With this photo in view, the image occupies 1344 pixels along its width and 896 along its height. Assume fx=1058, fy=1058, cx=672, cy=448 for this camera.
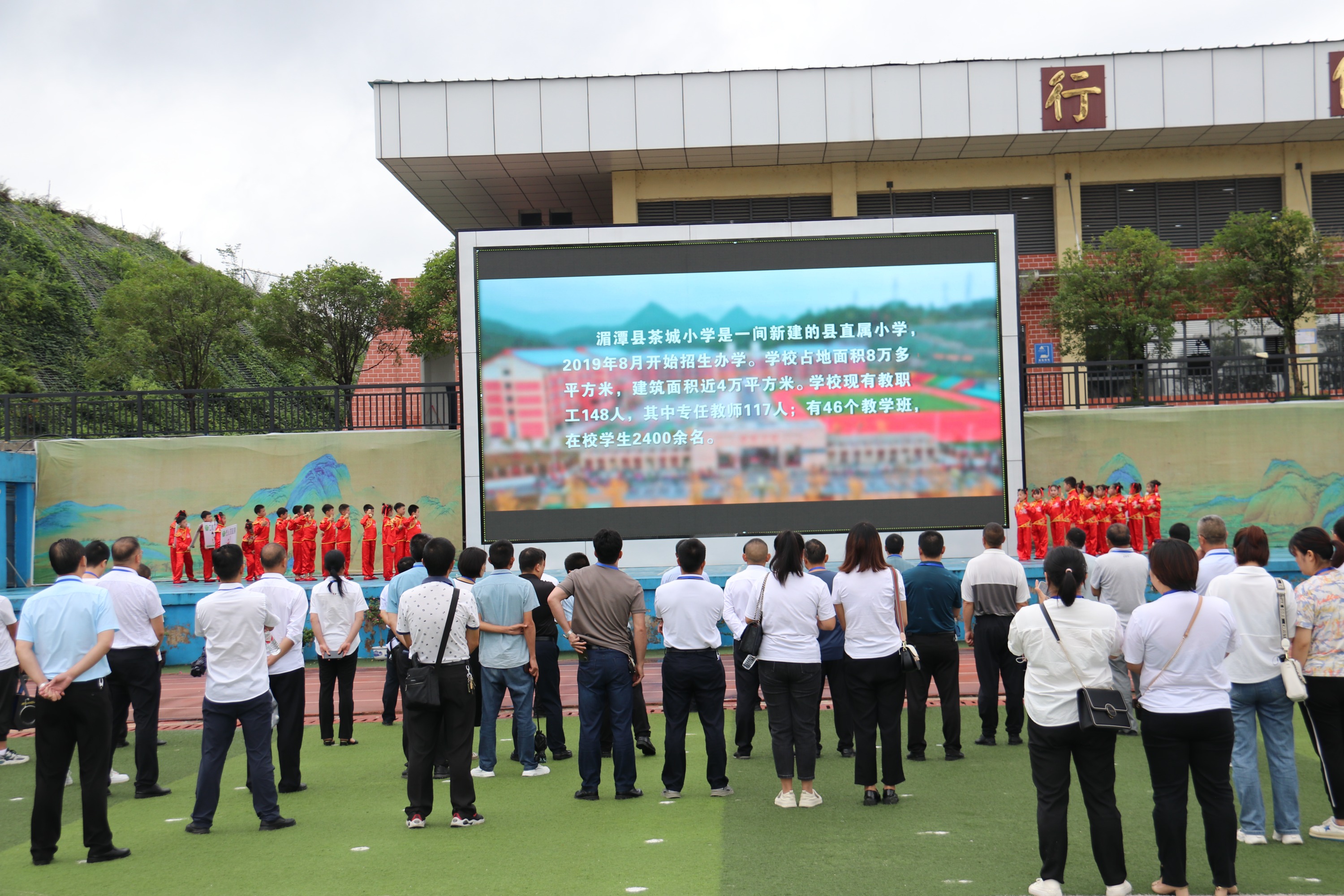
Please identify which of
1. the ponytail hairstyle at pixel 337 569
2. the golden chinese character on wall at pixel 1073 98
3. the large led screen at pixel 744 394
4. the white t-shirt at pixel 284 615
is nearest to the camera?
the white t-shirt at pixel 284 615

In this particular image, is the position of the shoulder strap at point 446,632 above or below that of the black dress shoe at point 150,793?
above

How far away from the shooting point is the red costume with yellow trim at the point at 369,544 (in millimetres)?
17703

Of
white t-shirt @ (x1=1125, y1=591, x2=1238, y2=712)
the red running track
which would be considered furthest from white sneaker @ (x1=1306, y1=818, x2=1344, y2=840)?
the red running track

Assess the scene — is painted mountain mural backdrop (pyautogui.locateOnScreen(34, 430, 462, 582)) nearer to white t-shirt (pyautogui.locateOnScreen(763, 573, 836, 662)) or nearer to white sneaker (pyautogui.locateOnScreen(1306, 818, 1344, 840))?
white t-shirt (pyautogui.locateOnScreen(763, 573, 836, 662))

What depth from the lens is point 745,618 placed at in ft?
21.9

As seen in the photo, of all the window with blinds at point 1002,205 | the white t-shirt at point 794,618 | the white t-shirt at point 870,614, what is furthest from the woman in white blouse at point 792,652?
the window with blinds at point 1002,205

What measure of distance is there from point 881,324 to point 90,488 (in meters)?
14.1

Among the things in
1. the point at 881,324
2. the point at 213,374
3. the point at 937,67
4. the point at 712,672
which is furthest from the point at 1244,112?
the point at 213,374

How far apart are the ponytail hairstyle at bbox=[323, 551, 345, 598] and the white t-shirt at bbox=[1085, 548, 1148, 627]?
5.74m

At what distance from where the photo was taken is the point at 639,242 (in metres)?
15.2

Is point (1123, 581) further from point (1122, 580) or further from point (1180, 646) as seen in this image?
point (1180, 646)

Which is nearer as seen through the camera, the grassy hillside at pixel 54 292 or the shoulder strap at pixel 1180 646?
the shoulder strap at pixel 1180 646

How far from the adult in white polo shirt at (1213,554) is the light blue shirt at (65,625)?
18.9ft

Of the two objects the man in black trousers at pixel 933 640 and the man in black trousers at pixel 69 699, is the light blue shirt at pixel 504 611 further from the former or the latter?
the man in black trousers at pixel 933 640
